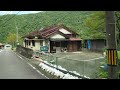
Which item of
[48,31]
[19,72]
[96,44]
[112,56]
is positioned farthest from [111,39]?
[96,44]

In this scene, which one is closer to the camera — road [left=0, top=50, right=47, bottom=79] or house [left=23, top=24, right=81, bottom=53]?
road [left=0, top=50, right=47, bottom=79]

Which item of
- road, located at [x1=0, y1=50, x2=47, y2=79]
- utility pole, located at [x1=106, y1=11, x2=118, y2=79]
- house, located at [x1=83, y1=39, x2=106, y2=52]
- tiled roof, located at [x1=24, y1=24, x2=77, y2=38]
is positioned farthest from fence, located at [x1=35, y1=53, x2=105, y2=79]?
tiled roof, located at [x1=24, y1=24, x2=77, y2=38]

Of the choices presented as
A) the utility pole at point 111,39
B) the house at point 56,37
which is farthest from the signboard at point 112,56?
the house at point 56,37

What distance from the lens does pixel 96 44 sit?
126ft

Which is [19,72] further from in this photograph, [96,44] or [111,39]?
[96,44]

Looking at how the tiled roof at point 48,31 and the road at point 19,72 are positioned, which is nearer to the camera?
the road at point 19,72

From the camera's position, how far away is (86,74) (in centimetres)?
1172

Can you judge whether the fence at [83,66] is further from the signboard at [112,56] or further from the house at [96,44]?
the house at [96,44]

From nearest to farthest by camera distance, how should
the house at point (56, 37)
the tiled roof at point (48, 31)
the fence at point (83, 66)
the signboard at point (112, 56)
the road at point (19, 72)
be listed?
the signboard at point (112, 56) → the fence at point (83, 66) → the road at point (19, 72) → the house at point (56, 37) → the tiled roof at point (48, 31)

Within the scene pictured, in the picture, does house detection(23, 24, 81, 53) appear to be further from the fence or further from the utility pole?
the utility pole

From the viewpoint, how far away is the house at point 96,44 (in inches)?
1437

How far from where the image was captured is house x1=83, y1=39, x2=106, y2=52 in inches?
1437
